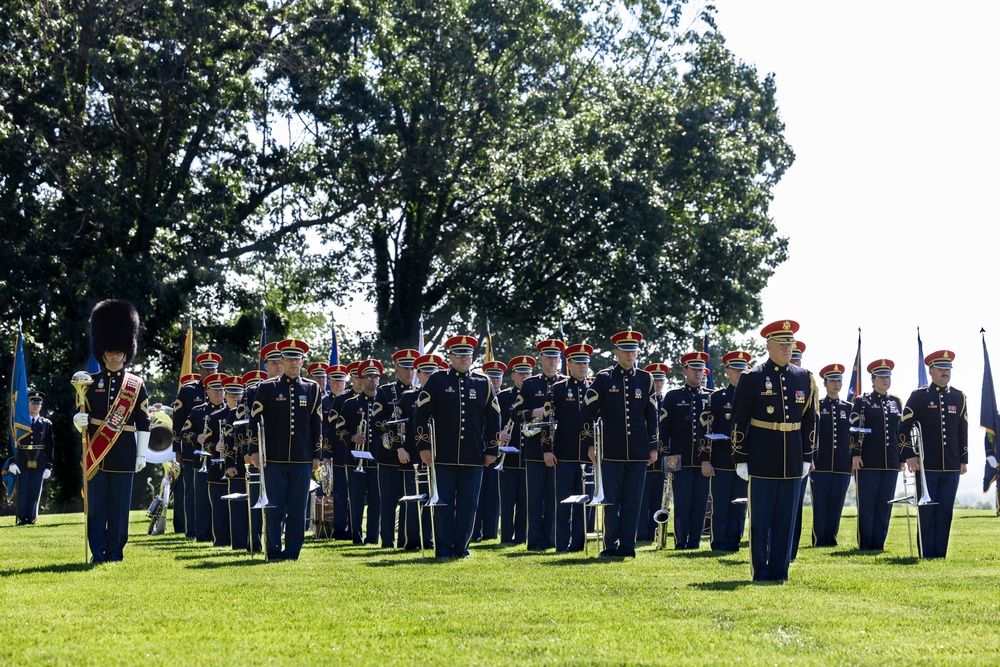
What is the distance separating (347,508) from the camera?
1859 centimetres

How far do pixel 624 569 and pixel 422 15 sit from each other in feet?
78.6

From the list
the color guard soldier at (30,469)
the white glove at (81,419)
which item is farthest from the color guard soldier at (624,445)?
the color guard soldier at (30,469)

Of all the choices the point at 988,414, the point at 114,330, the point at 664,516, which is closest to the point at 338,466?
the point at 664,516

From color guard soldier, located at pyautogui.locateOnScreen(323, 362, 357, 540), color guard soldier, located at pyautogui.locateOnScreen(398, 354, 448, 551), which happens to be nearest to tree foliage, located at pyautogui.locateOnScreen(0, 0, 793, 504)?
color guard soldier, located at pyautogui.locateOnScreen(323, 362, 357, 540)

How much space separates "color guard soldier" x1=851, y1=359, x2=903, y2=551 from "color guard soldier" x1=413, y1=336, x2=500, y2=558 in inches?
Answer: 182

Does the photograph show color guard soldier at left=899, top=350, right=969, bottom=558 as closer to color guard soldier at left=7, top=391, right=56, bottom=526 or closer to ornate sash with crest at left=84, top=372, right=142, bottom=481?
ornate sash with crest at left=84, top=372, right=142, bottom=481

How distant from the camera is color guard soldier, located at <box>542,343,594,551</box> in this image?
49.3 feet

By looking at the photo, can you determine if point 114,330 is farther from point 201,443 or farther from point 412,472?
point 412,472

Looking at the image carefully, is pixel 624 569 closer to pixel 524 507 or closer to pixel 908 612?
pixel 908 612

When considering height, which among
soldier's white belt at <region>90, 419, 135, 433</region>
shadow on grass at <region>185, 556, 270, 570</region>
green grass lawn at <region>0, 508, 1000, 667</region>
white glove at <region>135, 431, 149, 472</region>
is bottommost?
green grass lawn at <region>0, 508, 1000, 667</region>

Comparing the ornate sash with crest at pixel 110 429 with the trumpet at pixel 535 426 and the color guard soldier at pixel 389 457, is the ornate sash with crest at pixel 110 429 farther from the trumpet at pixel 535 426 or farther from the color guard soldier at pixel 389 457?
the trumpet at pixel 535 426

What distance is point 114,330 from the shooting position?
44.9 ft

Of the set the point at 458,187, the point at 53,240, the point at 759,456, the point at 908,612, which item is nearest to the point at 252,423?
the point at 759,456

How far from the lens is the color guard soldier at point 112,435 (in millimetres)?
13320
